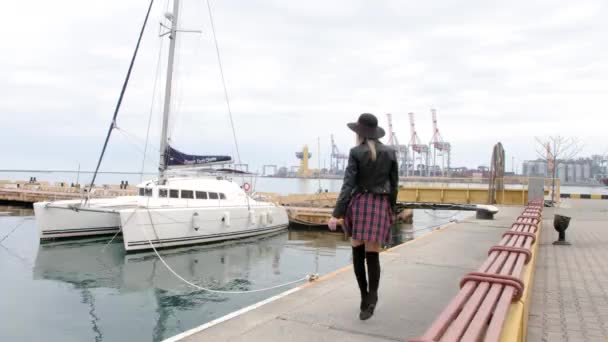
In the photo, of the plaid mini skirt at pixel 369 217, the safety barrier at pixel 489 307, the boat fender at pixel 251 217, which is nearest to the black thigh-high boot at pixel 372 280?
the plaid mini skirt at pixel 369 217

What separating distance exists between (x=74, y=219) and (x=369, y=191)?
15100 mm

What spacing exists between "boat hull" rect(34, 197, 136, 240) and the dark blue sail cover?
228 centimetres

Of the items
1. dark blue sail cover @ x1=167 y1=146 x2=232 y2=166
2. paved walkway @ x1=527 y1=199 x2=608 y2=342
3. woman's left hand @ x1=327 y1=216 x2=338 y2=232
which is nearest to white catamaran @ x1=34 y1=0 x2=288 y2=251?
dark blue sail cover @ x1=167 y1=146 x2=232 y2=166

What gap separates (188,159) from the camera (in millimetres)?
18406

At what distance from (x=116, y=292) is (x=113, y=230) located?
7909 mm

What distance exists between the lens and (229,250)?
52.5ft

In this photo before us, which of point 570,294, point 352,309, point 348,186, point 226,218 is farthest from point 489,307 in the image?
point 226,218

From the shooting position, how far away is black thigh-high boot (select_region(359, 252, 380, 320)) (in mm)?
3983

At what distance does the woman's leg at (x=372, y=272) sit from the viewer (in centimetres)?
393

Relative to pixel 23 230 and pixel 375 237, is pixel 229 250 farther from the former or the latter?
pixel 375 237

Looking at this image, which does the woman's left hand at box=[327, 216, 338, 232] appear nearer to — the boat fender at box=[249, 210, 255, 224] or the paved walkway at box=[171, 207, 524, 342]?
the paved walkway at box=[171, 207, 524, 342]

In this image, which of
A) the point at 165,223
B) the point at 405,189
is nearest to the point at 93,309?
the point at 165,223

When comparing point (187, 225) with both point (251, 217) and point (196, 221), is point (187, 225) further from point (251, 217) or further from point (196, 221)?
point (251, 217)

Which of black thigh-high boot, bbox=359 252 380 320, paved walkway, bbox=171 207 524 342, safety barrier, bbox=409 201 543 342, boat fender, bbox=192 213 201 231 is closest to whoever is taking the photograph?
safety barrier, bbox=409 201 543 342
